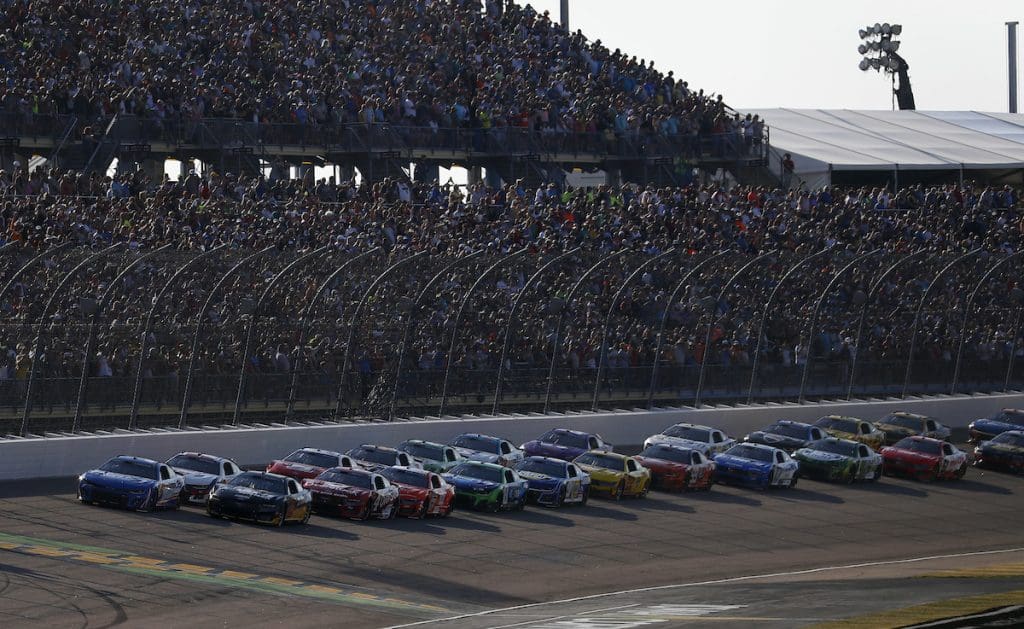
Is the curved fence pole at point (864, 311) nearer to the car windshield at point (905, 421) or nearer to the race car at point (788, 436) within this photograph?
the car windshield at point (905, 421)

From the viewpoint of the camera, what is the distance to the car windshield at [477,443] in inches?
1230

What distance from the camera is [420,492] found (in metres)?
27.0

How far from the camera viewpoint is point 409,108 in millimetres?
49531

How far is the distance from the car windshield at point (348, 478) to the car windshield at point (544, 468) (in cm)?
385

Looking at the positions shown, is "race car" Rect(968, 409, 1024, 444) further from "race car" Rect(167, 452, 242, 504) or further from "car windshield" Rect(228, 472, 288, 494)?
"car windshield" Rect(228, 472, 288, 494)

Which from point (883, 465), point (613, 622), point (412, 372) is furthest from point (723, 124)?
point (613, 622)

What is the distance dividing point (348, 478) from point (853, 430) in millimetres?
14396

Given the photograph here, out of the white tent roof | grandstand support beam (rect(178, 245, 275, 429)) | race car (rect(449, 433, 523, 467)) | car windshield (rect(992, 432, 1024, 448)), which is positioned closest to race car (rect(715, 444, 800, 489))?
race car (rect(449, 433, 523, 467))

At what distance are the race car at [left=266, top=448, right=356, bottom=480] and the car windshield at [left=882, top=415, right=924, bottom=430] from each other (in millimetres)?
15433

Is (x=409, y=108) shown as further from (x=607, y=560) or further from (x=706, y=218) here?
(x=607, y=560)

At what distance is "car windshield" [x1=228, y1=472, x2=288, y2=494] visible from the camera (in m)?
25.3

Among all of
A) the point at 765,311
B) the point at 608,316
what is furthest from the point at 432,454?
the point at 765,311

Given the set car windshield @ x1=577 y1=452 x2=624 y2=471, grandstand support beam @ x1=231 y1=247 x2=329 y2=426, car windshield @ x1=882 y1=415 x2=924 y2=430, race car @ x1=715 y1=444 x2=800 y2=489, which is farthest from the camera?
car windshield @ x1=882 y1=415 x2=924 y2=430

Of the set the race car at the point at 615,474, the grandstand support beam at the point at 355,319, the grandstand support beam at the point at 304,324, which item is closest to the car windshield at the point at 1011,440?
the race car at the point at 615,474
